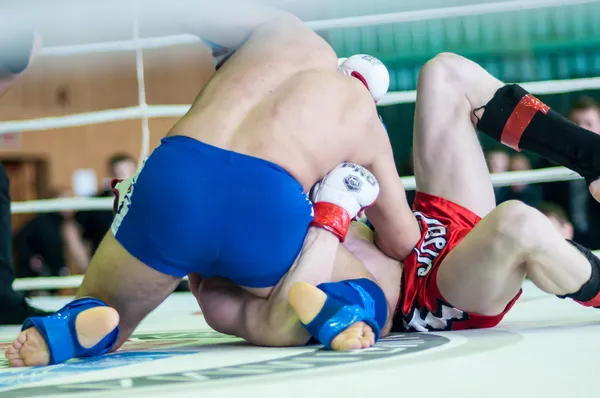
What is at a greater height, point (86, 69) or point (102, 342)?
point (86, 69)

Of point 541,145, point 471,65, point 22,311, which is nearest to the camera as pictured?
point 541,145

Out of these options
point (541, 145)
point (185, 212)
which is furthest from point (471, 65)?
point (185, 212)

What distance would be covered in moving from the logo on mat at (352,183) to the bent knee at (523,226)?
0.71 ft

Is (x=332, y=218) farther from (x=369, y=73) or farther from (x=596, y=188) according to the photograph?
(x=596, y=188)

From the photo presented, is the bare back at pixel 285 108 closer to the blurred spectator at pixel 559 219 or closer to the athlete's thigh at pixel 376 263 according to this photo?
the athlete's thigh at pixel 376 263

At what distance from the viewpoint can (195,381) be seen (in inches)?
32.1

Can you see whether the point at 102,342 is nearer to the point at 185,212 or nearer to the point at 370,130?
the point at 185,212

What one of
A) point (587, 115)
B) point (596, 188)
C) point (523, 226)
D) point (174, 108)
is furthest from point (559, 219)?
point (523, 226)

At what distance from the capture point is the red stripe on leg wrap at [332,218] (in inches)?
46.4

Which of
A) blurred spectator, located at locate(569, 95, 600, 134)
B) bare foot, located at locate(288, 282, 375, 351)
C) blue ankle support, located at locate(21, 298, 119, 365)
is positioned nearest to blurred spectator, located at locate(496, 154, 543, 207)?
blurred spectator, located at locate(569, 95, 600, 134)

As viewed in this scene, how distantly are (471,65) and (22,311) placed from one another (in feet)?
4.02

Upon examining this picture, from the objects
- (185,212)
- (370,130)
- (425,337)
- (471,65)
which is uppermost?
(471,65)

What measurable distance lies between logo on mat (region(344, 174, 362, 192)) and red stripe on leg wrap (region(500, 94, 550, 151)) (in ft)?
1.29

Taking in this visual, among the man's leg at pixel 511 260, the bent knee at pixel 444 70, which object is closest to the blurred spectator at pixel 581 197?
the bent knee at pixel 444 70
